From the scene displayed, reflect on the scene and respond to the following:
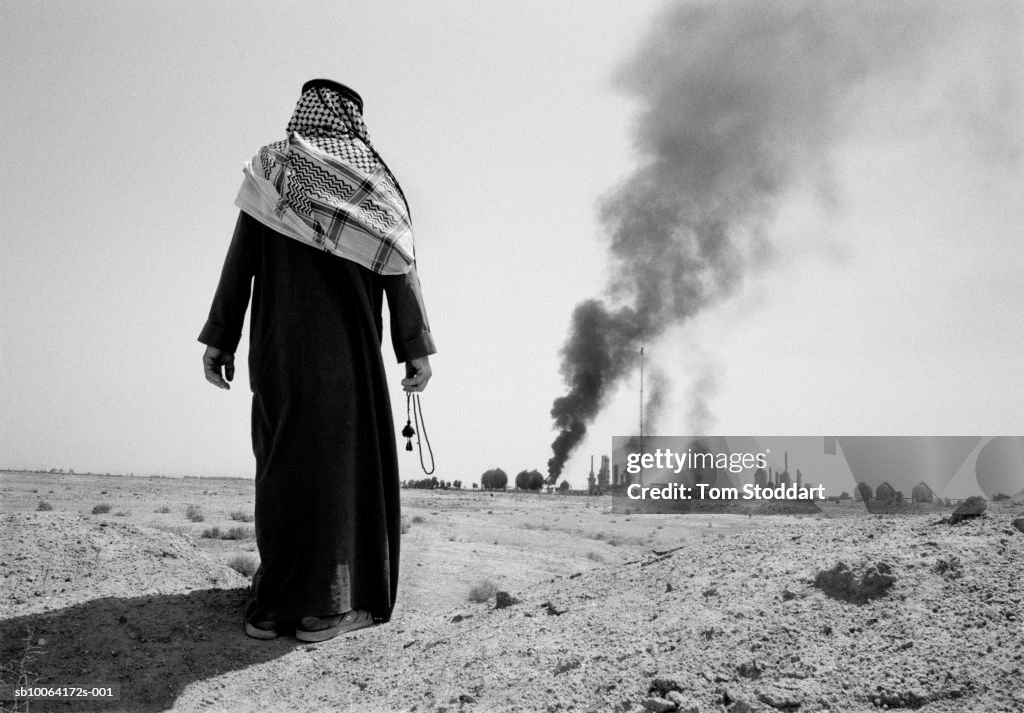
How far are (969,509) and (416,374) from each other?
128 inches

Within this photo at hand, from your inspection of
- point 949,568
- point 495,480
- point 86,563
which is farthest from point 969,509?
point 495,480

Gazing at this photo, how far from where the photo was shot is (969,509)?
448 centimetres

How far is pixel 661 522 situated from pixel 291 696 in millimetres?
16873

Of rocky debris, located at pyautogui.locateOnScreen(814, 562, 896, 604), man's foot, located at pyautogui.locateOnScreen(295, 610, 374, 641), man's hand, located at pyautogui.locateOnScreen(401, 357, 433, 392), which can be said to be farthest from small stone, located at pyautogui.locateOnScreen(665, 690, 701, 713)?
man's hand, located at pyautogui.locateOnScreen(401, 357, 433, 392)

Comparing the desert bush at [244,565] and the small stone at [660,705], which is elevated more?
→ the small stone at [660,705]

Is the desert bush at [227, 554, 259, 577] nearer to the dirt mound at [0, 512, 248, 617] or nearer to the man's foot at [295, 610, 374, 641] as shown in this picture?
the dirt mound at [0, 512, 248, 617]

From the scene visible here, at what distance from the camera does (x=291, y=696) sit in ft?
12.1

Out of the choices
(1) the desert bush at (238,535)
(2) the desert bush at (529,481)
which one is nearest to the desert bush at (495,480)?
(2) the desert bush at (529,481)

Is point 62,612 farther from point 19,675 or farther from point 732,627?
point 732,627

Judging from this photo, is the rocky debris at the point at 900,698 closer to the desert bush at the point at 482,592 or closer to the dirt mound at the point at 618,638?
the dirt mound at the point at 618,638

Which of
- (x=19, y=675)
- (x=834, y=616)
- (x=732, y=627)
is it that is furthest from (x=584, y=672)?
(x=19, y=675)

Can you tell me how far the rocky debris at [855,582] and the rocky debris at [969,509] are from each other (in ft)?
4.09

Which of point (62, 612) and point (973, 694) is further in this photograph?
point (62, 612)

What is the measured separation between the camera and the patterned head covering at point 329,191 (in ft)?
14.5
